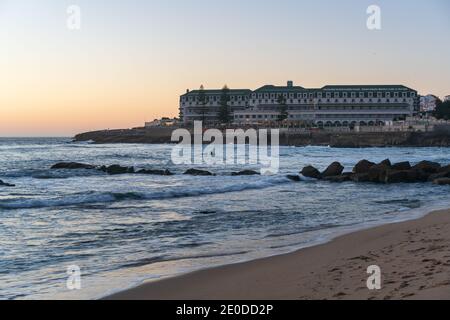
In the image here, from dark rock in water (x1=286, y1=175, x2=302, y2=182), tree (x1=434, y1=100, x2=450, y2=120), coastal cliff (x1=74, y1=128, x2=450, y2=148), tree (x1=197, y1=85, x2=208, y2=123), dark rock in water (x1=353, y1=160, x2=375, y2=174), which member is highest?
tree (x1=197, y1=85, x2=208, y2=123)

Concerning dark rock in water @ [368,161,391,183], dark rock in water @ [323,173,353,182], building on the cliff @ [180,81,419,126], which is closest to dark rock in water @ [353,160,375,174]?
dark rock in water @ [323,173,353,182]

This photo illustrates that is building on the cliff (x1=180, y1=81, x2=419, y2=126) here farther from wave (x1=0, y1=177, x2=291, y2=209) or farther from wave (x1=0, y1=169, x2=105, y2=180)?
wave (x1=0, y1=177, x2=291, y2=209)

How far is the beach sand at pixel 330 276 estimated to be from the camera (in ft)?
19.4

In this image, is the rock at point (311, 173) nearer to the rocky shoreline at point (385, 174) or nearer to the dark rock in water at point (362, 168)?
the rocky shoreline at point (385, 174)

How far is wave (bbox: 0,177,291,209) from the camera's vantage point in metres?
16.6

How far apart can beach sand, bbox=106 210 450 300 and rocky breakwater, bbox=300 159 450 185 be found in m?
15.2

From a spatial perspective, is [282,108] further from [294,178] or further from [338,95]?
[294,178]

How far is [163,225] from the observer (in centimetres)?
1247

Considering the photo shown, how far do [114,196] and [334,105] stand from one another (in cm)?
9362
